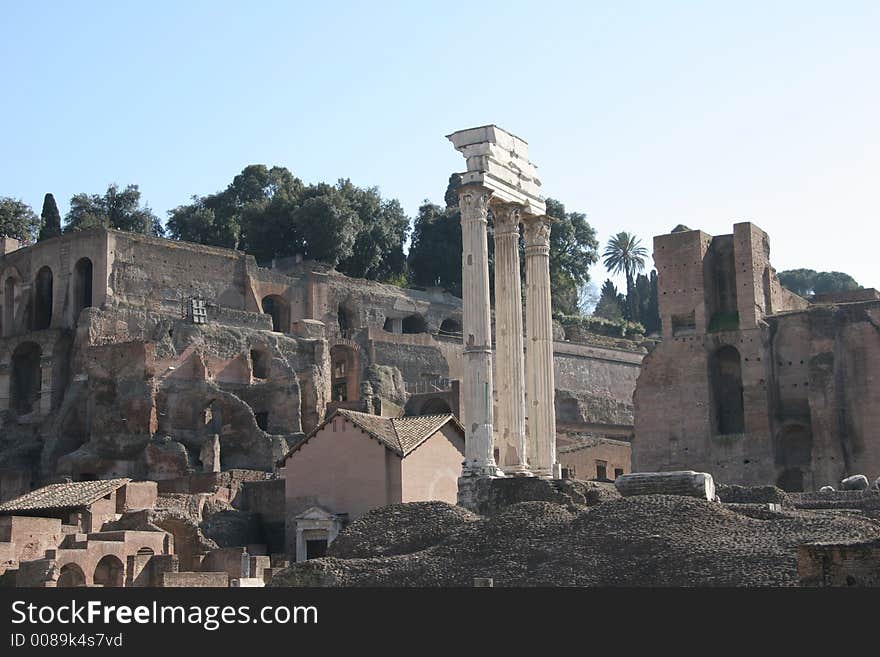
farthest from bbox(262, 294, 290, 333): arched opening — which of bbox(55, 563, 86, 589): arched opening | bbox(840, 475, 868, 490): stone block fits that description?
bbox(55, 563, 86, 589): arched opening

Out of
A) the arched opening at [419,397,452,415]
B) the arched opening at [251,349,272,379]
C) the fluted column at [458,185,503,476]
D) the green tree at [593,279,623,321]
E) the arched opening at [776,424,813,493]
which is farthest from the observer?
the green tree at [593,279,623,321]

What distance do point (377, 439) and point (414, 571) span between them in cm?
1017

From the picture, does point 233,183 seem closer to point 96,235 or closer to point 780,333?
point 96,235

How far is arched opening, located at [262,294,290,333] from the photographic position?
5525 centimetres

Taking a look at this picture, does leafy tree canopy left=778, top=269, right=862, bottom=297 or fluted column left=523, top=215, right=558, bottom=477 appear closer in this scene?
fluted column left=523, top=215, right=558, bottom=477

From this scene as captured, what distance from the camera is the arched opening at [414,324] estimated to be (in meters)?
60.1

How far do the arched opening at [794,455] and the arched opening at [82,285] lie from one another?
75.6ft

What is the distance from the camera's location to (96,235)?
4944 centimetres

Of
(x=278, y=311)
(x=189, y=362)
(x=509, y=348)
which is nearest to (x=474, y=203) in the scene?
(x=509, y=348)

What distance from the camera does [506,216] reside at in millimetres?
29047

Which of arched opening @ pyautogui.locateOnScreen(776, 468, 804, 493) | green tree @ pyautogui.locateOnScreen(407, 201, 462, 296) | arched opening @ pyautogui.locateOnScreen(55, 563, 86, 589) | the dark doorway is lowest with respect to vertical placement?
arched opening @ pyautogui.locateOnScreen(55, 563, 86, 589)

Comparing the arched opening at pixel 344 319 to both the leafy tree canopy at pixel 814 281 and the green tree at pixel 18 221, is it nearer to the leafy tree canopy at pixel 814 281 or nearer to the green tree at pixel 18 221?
the green tree at pixel 18 221

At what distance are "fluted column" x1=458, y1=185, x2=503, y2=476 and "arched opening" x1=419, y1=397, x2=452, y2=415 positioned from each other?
2100 cm

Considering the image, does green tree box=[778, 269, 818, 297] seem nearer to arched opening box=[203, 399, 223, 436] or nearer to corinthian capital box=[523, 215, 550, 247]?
arched opening box=[203, 399, 223, 436]
